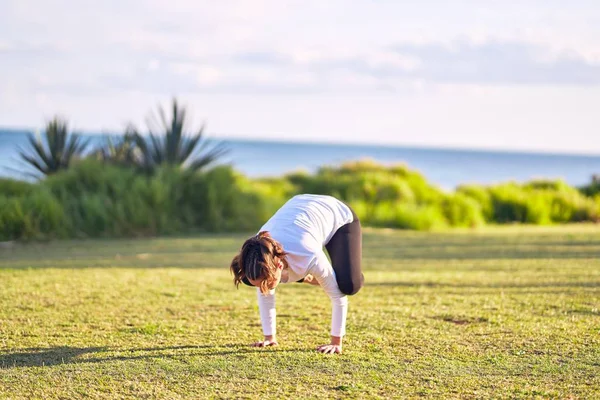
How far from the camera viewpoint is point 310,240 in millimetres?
5176

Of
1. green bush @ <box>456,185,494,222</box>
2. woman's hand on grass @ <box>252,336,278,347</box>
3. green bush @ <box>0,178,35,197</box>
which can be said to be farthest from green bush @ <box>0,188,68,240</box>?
green bush @ <box>456,185,494,222</box>

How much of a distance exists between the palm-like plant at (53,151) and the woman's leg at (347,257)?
1388 centimetres

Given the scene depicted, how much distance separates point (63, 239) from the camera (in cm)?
1415

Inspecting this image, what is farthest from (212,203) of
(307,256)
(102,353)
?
(307,256)

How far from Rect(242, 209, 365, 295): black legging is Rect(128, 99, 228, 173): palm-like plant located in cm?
1139

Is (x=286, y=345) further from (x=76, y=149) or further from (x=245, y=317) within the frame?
(x=76, y=149)

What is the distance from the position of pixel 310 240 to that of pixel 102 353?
5.41 feet

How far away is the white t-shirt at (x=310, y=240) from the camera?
510 centimetres

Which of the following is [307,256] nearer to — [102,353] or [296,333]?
[296,333]

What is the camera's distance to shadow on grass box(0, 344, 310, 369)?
5.17m

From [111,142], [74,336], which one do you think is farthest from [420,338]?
[111,142]

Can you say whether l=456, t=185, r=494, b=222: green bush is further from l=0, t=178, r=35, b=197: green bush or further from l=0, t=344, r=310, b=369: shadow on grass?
l=0, t=344, r=310, b=369: shadow on grass

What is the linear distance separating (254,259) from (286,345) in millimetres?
1109

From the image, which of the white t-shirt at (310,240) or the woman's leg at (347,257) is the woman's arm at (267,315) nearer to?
the white t-shirt at (310,240)
